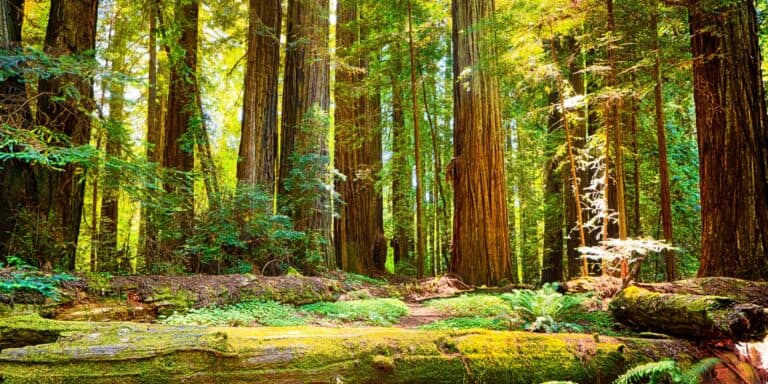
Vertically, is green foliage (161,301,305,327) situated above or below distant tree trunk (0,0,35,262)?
below

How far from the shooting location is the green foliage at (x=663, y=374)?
9.51ft

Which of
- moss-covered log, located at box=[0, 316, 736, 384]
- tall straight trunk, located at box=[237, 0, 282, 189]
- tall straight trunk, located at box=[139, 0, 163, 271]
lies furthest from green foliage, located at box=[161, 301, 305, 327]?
tall straight trunk, located at box=[237, 0, 282, 189]

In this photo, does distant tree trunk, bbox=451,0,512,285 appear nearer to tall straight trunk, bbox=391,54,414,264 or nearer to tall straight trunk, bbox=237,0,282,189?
tall straight trunk, bbox=391,54,414,264

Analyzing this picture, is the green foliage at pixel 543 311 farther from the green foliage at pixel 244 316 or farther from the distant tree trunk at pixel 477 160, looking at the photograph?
the distant tree trunk at pixel 477 160

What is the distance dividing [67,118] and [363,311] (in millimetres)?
4828

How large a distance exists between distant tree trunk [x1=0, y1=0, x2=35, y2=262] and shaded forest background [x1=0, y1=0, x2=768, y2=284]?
31 mm

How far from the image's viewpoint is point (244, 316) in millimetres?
5145

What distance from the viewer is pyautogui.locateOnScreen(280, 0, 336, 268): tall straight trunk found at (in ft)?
29.9

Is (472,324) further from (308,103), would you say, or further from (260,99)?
(260,99)

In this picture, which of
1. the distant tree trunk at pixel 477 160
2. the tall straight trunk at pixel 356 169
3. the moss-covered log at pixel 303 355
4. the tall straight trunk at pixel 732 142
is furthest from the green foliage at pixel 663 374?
the tall straight trunk at pixel 356 169

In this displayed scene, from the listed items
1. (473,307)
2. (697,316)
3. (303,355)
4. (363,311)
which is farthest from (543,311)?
(303,355)

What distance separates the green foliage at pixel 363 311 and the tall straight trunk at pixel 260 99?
3668mm

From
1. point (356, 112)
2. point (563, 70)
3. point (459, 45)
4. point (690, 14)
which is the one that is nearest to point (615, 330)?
point (690, 14)

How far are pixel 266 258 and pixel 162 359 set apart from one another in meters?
5.35
